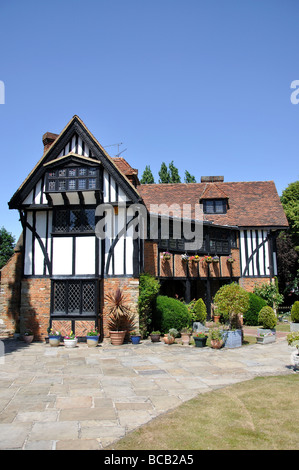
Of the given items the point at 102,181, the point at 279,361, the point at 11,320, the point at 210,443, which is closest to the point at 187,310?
the point at 279,361

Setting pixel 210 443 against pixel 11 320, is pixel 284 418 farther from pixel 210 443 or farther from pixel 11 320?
pixel 11 320

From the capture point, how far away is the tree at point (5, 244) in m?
38.2

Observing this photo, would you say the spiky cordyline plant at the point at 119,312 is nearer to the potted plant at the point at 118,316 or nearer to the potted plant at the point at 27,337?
the potted plant at the point at 118,316

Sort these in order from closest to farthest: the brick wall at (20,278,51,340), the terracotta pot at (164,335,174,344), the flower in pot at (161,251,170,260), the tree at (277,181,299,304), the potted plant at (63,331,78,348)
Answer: the potted plant at (63,331,78,348)
the terracotta pot at (164,335,174,344)
the brick wall at (20,278,51,340)
the flower in pot at (161,251,170,260)
the tree at (277,181,299,304)

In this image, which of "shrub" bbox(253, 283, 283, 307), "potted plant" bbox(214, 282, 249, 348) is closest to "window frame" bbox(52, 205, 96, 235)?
"potted plant" bbox(214, 282, 249, 348)

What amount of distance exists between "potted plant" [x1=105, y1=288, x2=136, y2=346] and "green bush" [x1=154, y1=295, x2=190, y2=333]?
1.67m

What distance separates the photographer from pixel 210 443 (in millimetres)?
4984

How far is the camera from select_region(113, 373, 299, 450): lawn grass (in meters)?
4.98

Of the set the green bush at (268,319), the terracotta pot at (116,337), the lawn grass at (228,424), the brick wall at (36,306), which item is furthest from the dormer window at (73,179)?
the lawn grass at (228,424)

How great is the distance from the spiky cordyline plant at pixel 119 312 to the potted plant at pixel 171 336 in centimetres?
154

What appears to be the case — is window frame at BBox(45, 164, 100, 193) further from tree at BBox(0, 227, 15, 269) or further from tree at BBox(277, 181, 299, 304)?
tree at BBox(0, 227, 15, 269)

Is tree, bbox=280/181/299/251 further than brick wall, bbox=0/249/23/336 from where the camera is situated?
Yes

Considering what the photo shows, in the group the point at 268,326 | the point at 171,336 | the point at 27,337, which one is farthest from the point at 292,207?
the point at 27,337
